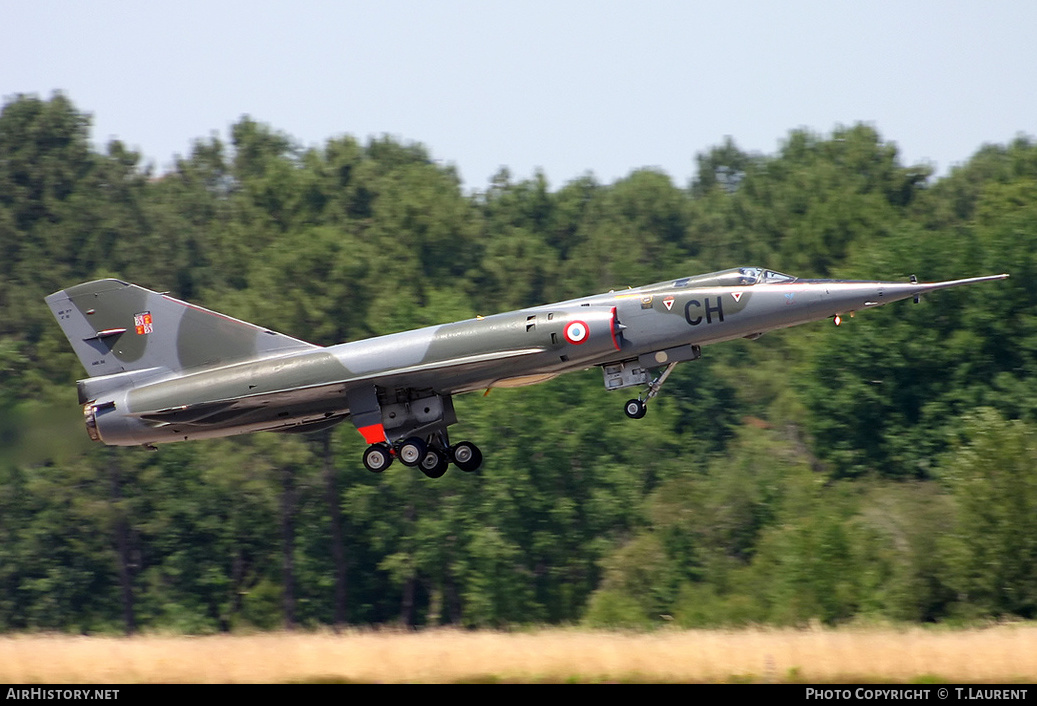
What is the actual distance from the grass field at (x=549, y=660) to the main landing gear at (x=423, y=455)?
13.3 ft

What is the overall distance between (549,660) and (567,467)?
32019 mm

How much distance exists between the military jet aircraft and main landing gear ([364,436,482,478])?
3 centimetres

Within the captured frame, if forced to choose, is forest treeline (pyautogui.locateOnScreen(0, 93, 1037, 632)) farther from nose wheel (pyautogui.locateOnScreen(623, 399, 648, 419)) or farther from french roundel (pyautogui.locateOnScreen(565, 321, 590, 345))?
french roundel (pyautogui.locateOnScreen(565, 321, 590, 345))

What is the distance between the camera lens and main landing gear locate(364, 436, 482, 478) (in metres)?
24.6

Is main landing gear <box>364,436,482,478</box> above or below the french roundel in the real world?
below

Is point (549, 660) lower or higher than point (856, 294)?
lower

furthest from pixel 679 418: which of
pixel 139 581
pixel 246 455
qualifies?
pixel 139 581

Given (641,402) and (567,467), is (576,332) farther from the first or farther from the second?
(567,467)

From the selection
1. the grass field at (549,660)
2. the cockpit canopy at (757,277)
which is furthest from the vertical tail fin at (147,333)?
the cockpit canopy at (757,277)

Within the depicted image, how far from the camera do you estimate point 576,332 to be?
22.5 metres

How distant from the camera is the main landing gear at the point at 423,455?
2459 centimetres

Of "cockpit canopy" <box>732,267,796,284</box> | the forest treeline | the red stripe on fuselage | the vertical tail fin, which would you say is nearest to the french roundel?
"cockpit canopy" <box>732,267,796,284</box>

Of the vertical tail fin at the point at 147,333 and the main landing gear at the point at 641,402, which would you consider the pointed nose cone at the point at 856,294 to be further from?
the vertical tail fin at the point at 147,333

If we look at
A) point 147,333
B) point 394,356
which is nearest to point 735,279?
point 394,356
